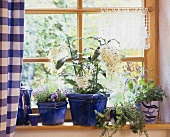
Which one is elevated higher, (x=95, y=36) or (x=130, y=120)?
(x=95, y=36)

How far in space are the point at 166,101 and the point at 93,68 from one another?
516mm

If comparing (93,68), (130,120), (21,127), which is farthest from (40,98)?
(130,120)

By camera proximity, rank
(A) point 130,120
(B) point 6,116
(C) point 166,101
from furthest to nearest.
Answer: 1. (C) point 166,101
2. (A) point 130,120
3. (B) point 6,116

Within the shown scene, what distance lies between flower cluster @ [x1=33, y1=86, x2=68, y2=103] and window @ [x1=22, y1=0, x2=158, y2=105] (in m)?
0.17

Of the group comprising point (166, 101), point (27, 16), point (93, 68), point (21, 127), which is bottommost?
point (21, 127)

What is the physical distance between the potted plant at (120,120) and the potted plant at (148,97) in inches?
2.6

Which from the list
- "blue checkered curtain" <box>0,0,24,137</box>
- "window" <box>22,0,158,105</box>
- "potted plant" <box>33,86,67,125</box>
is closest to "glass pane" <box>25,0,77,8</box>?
"window" <box>22,0,158,105</box>

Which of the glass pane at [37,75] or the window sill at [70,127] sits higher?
the glass pane at [37,75]

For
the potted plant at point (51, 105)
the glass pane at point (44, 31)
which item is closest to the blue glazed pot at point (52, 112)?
the potted plant at point (51, 105)

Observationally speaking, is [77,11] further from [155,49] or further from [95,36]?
[155,49]

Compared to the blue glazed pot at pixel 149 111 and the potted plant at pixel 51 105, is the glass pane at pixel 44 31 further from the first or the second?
the blue glazed pot at pixel 149 111

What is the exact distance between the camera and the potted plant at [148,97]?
193 cm

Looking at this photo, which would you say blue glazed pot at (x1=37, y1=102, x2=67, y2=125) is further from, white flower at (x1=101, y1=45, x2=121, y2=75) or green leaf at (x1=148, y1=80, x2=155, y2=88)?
green leaf at (x1=148, y1=80, x2=155, y2=88)

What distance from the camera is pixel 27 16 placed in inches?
82.9
